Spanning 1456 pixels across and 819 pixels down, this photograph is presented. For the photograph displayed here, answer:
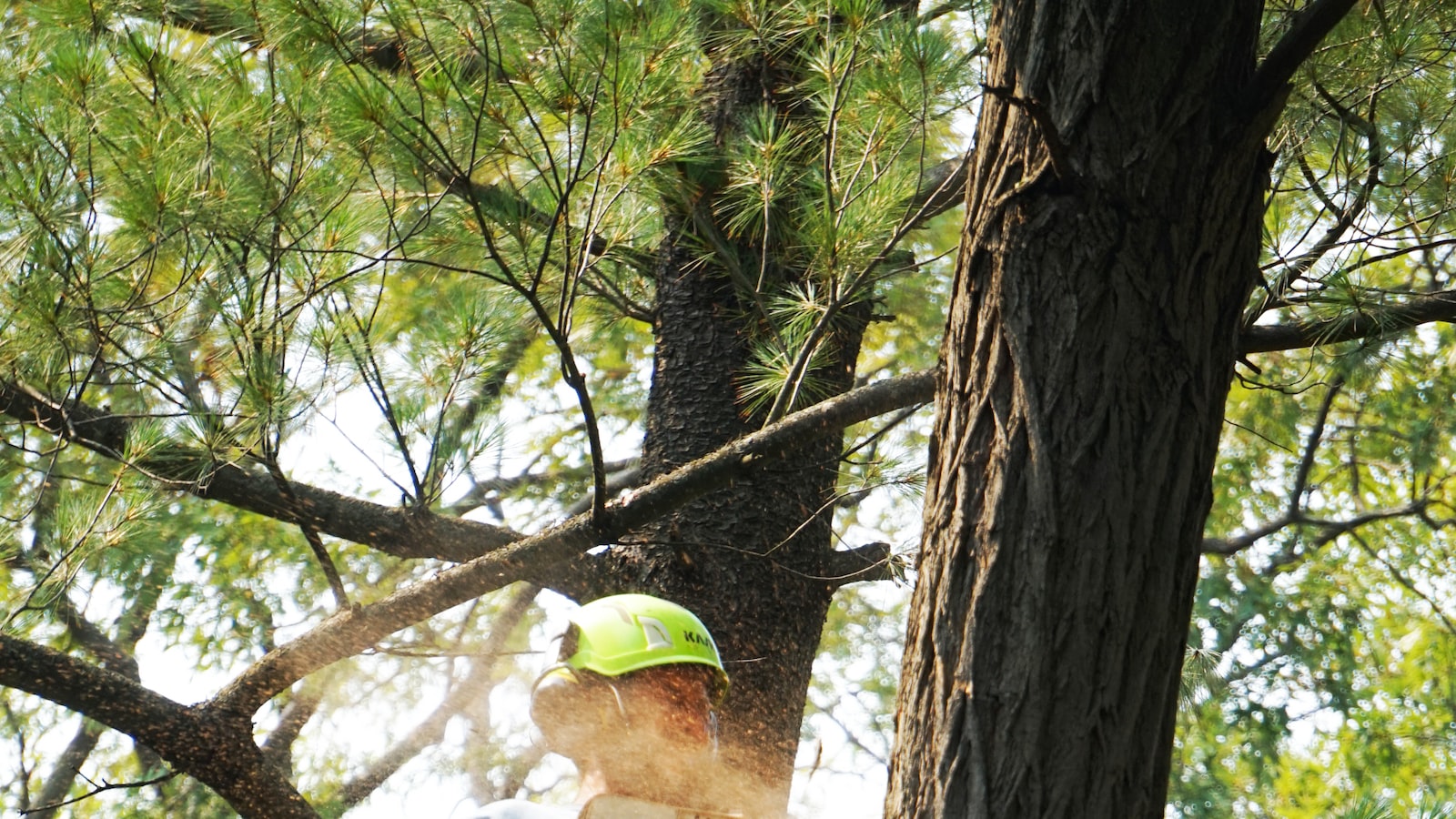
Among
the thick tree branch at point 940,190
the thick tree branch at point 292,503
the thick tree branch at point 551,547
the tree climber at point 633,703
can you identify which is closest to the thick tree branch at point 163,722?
the thick tree branch at point 551,547

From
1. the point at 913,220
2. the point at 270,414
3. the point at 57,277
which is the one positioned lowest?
the point at 270,414

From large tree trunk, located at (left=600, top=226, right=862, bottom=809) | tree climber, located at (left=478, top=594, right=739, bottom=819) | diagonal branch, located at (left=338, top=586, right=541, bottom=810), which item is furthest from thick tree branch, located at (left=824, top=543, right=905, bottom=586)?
diagonal branch, located at (left=338, top=586, right=541, bottom=810)

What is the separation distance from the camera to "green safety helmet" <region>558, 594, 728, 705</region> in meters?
2.09

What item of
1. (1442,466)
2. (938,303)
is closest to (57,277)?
(938,303)

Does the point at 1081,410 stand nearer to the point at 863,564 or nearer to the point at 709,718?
the point at 709,718

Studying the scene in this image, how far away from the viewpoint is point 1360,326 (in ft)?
6.78

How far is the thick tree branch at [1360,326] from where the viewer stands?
1985 millimetres

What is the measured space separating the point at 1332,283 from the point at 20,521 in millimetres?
2956

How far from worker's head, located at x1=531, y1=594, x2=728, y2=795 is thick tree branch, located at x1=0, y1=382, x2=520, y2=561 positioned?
18.8 inches

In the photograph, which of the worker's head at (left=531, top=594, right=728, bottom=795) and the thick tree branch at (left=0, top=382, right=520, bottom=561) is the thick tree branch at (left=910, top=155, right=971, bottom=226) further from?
the thick tree branch at (left=0, top=382, right=520, bottom=561)

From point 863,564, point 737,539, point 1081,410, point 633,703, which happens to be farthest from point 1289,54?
point 863,564

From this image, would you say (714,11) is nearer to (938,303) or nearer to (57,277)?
(57,277)

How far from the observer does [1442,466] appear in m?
7.60

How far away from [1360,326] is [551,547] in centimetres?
154
